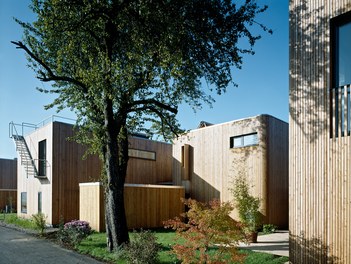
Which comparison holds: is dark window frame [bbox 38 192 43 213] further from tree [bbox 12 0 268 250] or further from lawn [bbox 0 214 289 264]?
tree [bbox 12 0 268 250]

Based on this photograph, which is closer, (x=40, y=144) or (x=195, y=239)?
(x=195, y=239)

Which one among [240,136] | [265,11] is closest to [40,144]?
[240,136]

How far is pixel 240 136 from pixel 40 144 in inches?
458

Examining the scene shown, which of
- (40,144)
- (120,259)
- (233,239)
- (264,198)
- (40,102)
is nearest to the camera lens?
(233,239)

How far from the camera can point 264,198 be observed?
1497cm

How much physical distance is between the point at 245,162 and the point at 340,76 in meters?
8.88

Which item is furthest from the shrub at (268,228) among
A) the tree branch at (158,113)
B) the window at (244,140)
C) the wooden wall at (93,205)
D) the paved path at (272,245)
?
the wooden wall at (93,205)

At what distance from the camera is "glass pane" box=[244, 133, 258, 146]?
15.6 meters

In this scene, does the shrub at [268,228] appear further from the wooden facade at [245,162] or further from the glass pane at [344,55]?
the glass pane at [344,55]

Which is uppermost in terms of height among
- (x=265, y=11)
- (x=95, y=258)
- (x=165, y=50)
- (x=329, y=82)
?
(x=265, y=11)

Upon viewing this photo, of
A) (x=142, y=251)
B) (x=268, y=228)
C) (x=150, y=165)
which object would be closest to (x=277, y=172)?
(x=268, y=228)

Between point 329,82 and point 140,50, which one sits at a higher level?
point 140,50

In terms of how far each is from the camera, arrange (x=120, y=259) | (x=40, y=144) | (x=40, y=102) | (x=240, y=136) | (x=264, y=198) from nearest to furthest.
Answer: (x=120, y=259)
(x=40, y=102)
(x=264, y=198)
(x=240, y=136)
(x=40, y=144)

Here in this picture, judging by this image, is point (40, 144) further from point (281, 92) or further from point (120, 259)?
point (281, 92)
